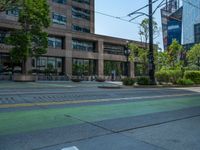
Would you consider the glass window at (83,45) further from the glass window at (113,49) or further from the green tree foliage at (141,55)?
the green tree foliage at (141,55)

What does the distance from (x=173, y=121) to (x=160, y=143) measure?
245 cm

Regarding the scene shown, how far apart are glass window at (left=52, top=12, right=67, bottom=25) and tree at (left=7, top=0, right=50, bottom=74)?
52.5ft

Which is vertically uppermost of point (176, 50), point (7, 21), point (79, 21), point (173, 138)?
point (79, 21)

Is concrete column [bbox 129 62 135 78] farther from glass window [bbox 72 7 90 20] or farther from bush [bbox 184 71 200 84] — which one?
bush [bbox 184 71 200 84]

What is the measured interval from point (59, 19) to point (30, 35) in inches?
736

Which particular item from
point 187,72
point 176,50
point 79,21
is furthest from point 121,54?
point 187,72

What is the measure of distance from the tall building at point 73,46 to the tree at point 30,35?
804cm

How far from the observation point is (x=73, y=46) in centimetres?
4684

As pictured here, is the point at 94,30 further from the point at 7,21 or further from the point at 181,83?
the point at 181,83

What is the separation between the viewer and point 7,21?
1471 inches

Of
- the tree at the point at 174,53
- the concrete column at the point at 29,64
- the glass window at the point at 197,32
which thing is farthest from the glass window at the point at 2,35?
the glass window at the point at 197,32

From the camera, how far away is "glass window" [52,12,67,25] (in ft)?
156

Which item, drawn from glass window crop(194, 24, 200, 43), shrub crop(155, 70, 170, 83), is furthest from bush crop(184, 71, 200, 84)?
glass window crop(194, 24, 200, 43)

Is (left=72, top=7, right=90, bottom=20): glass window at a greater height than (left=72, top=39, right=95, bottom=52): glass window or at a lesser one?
greater
